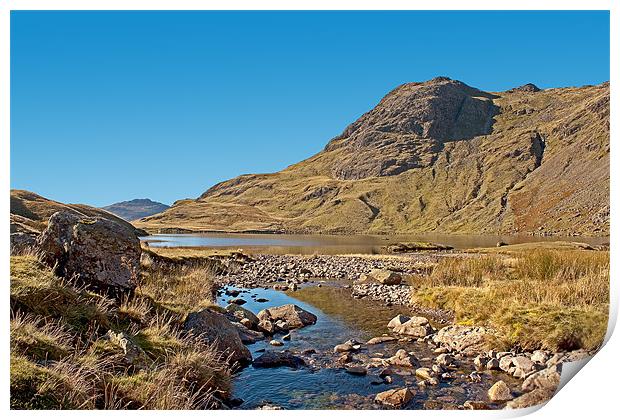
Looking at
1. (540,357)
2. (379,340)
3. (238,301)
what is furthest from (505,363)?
(238,301)

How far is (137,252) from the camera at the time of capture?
502 inches

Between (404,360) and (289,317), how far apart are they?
21.2 ft

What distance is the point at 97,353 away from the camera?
848cm

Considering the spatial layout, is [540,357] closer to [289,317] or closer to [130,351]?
[289,317]

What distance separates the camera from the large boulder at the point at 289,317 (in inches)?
705

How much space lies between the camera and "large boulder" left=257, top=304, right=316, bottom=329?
58.7 ft

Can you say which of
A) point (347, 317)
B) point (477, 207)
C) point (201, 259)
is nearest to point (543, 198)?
point (477, 207)

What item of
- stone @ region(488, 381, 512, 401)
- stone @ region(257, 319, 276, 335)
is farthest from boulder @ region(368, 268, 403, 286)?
stone @ region(488, 381, 512, 401)

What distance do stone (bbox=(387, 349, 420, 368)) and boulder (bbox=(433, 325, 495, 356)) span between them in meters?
1.93

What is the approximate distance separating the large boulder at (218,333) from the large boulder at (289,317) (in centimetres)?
505

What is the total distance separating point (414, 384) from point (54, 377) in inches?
310

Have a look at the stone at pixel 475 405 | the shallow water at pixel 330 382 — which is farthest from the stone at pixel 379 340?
the stone at pixel 475 405
